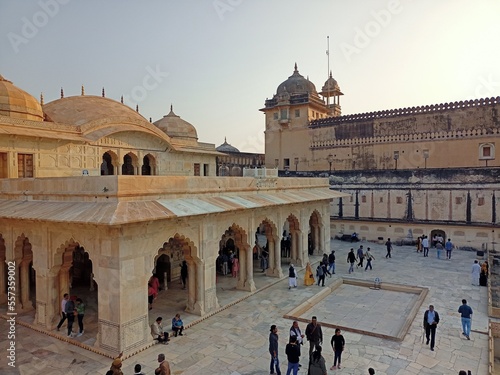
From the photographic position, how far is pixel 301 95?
115 ft

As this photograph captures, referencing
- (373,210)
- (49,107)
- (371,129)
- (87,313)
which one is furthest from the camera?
(371,129)

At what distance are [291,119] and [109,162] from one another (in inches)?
831

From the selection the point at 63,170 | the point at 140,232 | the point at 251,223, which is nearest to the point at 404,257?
the point at 251,223

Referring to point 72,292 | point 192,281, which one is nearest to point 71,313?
point 192,281

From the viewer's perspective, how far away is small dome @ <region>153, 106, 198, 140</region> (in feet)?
77.6

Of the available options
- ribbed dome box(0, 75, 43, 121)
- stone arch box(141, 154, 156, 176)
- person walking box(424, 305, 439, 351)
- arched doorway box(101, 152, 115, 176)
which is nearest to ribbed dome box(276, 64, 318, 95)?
stone arch box(141, 154, 156, 176)

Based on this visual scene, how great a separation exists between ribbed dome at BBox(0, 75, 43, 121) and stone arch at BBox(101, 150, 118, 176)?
10.7 feet

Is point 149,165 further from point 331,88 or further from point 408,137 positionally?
point 331,88

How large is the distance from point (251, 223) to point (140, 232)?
18.2ft

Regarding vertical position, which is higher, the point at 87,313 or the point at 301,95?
the point at 301,95

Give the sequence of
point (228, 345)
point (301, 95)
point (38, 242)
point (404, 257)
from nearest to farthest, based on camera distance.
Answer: point (228, 345) → point (38, 242) → point (404, 257) → point (301, 95)

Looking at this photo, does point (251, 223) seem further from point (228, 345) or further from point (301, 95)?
point (301, 95)

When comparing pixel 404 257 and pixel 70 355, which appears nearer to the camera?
pixel 70 355

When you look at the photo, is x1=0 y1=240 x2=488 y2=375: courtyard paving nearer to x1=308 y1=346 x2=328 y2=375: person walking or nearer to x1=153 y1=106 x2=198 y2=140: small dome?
x1=308 y1=346 x2=328 y2=375: person walking
